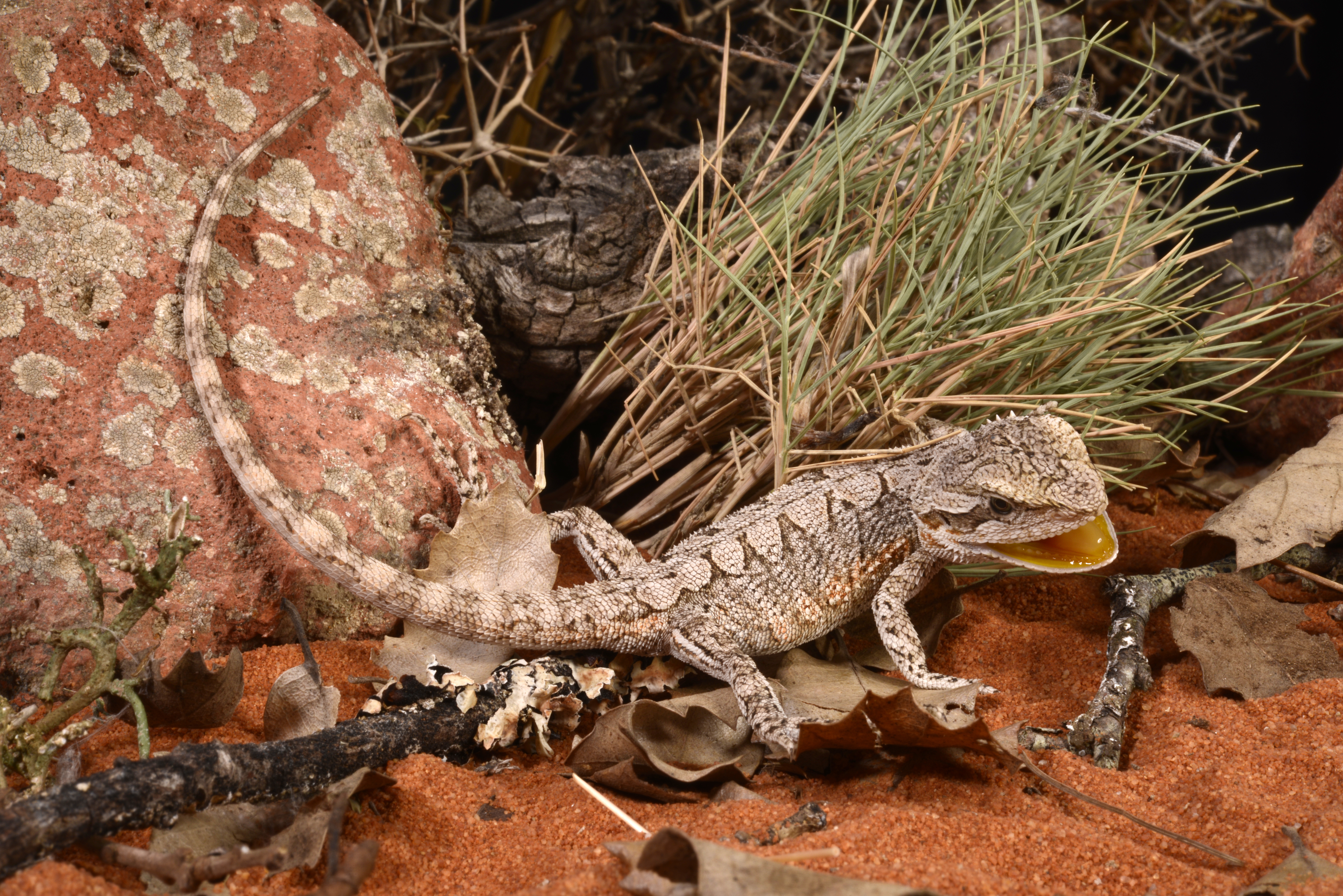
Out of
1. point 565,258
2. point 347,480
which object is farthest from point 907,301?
point 347,480

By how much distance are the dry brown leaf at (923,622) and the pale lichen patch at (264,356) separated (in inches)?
62.4

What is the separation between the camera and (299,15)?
99.7 inches

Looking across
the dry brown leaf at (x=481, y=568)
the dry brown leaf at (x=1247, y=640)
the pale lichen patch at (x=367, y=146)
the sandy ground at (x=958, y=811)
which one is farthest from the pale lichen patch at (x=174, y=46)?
the dry brown leaf at (x=1247, y=640)

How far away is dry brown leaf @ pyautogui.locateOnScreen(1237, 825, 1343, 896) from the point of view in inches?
54.7

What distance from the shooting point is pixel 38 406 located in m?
1.99

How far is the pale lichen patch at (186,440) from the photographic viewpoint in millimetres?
2084

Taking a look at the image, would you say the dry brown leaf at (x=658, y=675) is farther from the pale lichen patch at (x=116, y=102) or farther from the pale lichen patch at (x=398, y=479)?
the pale lichen patch at (x=116, y=102)

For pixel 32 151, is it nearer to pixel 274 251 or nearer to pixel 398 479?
pixel 274 251

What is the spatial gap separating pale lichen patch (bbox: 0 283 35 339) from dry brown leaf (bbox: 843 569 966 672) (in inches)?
82.0

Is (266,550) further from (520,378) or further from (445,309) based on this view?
Answer: (520,378)

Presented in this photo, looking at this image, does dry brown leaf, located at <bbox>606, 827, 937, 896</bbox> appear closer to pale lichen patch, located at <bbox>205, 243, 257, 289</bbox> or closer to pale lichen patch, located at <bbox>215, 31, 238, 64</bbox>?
pale lichen patch, located at <bbox>205, 243, 257, 289</bbox>

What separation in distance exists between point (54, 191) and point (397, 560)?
3.71 ft

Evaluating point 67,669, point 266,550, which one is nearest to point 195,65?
point 266,550

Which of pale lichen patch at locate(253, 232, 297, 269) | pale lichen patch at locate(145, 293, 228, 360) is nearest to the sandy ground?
pale lichen patch at locate(145, 293, 228, 360)
